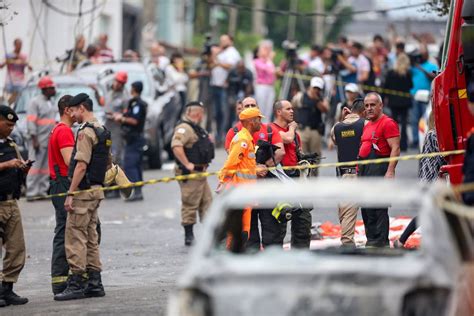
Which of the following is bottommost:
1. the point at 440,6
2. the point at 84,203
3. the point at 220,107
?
the point at 84,203

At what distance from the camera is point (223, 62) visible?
28.3m

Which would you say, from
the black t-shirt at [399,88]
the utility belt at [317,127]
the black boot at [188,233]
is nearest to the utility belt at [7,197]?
the black boot at [188,233]

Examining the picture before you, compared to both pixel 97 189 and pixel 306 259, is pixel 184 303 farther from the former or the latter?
pixel 97 189

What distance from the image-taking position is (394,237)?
1559cm

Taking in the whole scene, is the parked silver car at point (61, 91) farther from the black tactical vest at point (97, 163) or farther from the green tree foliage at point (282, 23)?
the green tree foliage at point (282, 23)

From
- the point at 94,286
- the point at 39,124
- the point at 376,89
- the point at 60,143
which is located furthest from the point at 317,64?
the point at 94,286

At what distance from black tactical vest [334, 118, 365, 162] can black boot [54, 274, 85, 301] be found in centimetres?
343

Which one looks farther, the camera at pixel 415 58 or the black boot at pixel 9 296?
the camera at pixel 415 58

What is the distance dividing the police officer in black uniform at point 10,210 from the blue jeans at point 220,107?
50.3 feet

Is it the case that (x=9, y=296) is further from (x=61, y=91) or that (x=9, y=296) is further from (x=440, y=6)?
(x=61, y=91)

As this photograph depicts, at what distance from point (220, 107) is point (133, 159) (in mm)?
7458

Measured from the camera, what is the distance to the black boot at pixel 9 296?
12.5 metres

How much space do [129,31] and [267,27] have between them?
43.0m

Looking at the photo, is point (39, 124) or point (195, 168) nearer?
point (195, 168)
